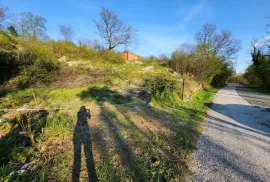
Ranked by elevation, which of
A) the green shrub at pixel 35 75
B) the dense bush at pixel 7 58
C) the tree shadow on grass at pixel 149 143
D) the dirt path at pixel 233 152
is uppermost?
the dense bush at pixel 7 58

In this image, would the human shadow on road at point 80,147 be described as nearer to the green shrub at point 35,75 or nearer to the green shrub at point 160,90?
the green shrub at point 160,90

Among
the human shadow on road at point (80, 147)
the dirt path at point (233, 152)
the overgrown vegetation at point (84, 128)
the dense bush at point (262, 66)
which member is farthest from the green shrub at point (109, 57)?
the dense bush at point (262, 66)

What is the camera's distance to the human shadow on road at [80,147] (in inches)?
80.2

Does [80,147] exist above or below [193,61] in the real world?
below

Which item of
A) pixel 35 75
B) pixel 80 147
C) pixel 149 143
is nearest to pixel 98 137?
pixel 80 147

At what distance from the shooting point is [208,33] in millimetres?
27031

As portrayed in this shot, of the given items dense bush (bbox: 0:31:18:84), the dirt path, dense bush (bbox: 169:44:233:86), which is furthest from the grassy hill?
dense bush (bbox: 169:44:233:86)

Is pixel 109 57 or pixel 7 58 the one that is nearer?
pixel 7 58

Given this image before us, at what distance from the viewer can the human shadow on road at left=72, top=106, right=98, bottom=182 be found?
6.68 feet

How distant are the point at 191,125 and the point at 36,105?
6.25 meters

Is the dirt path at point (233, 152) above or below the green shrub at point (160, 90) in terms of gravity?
below

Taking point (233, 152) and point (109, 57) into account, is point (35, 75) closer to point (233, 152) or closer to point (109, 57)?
point (109, 57)

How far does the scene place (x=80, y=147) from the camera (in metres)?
2.73

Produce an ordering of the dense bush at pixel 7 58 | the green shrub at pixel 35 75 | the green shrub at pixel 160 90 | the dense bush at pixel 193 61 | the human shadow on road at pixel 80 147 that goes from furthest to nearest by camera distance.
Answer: the dense bush at pixel 193 61
the dense bush at pixel 7 58
the green shrub at pixel 35 75
the green shrub at pixel 160 90
the human shadow on road at pixel 80 147
